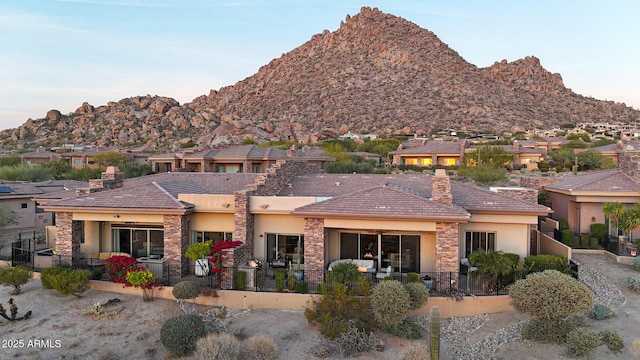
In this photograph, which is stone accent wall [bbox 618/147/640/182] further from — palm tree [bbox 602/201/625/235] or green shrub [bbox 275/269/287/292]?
green shrub [bbox 275/269/287/292]

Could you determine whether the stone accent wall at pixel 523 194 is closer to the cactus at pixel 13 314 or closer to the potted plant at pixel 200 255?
the potted plant at pixel 200 255

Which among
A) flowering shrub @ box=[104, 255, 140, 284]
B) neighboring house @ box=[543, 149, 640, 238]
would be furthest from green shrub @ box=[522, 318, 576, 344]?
flowering shrub @ box=[104, 255, 140, 284]

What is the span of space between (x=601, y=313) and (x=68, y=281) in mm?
20287

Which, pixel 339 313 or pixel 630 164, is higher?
pixel 630 164

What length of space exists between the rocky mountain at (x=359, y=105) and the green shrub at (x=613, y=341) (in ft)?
254

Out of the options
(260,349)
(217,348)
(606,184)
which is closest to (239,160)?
(606,184)

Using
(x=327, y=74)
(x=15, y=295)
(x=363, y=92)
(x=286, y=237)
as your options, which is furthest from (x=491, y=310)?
(x=327, y=74)

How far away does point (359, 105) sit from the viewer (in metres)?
113

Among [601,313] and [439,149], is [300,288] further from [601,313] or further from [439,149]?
[439,149]

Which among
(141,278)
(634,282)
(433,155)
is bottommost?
(634,282)

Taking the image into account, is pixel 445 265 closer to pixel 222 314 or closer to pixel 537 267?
pixel 537 267

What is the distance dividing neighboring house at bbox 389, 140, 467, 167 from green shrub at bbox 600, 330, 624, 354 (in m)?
49.4

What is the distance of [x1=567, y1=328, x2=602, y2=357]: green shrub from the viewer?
12.7 metres

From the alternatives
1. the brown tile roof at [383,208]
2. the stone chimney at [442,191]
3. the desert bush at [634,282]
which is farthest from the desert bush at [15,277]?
the desert bush at [634,282]
